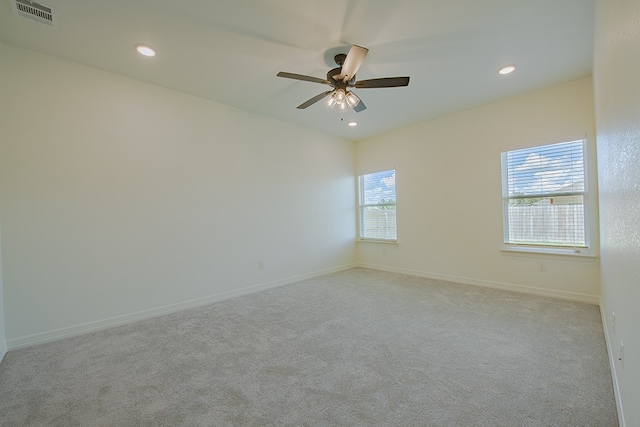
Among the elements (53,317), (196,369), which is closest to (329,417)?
(196,369)

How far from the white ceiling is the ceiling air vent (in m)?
0.05

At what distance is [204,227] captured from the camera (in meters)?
3.66

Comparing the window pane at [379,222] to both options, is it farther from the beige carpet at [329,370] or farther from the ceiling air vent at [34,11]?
the ceiling air vent at [34,11]

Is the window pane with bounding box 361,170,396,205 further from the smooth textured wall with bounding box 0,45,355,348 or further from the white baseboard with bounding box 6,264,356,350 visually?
the white baseboard with bounding box 6,264,356,350

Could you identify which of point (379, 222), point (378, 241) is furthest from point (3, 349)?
point (379, 222)

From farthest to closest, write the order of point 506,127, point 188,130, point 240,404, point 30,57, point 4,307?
point 506,127 → point 188,130 → point 30,57 → point 4,307 → point 240,404

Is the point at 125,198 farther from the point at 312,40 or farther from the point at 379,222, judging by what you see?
the point at 379,222

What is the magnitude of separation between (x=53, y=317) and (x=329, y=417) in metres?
2.88

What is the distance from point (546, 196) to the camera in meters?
3.56

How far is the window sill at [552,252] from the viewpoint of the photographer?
3237 millimetres

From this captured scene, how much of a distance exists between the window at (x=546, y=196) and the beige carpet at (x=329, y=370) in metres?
0.90

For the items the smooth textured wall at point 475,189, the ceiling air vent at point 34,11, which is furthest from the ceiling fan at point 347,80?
the smooth textured wall at point 475,189

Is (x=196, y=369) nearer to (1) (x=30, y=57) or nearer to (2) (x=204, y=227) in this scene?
(2) (x=204, y=227)

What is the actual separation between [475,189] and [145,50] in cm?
456
